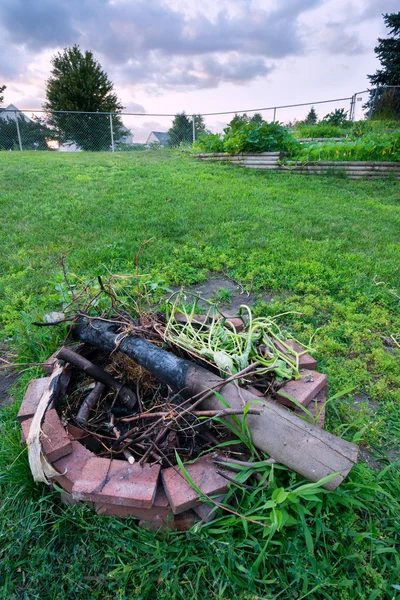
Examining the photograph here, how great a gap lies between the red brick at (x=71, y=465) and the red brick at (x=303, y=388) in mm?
847

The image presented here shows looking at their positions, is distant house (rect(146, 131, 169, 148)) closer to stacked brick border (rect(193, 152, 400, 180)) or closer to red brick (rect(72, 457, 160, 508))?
stacked brick border (rect(193, 152, 400, 180))

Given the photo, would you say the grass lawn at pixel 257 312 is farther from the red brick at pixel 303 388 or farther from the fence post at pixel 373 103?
the fence post at pixel 373 103

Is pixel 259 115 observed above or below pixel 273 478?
above

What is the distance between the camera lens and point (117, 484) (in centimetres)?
125

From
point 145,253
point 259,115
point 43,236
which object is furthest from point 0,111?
point 145,253

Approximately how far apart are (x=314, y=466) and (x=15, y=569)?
1082 mm

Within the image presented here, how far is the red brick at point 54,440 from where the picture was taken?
132cm

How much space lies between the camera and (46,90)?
23297 millimetres

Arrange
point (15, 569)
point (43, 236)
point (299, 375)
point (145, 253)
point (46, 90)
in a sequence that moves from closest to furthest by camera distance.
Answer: point (15, 569) → point (299, 375) → point (145, 253) → point (43, 236) → point (46, 90)

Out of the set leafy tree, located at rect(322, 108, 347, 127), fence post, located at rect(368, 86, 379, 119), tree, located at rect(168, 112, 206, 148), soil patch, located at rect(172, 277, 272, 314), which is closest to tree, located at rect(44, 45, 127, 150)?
tree, located at rect(168, 112, 206, 148)

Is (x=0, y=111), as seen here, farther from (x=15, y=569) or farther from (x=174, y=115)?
(x=15, y=569)

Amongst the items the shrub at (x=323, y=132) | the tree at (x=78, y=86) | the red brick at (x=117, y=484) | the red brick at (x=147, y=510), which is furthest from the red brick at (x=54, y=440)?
the tree at (x=78, y=86)

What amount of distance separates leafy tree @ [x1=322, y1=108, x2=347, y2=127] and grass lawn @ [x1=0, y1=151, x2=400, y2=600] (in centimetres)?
945

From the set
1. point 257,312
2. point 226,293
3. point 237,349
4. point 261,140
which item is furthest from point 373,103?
point 237,349
